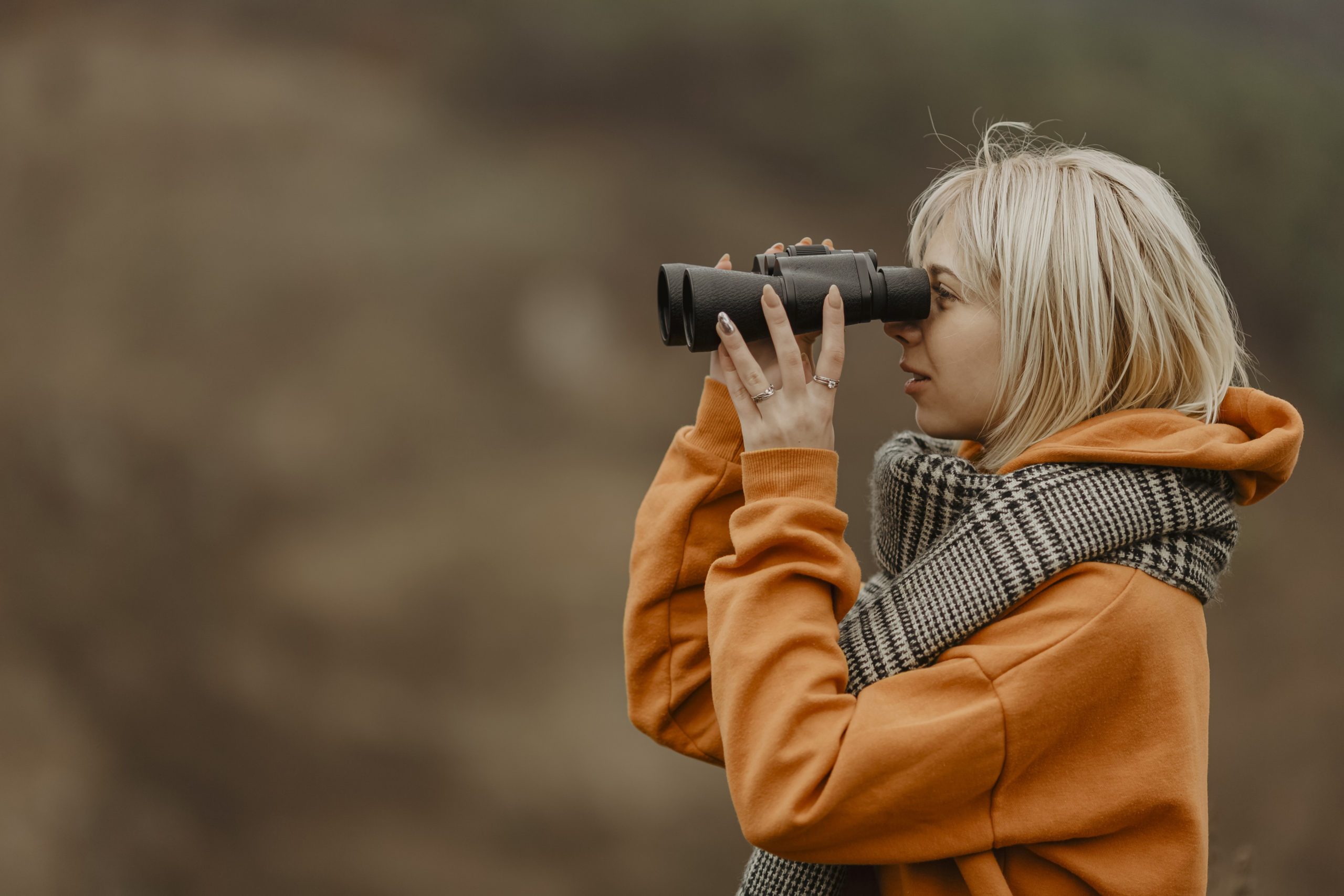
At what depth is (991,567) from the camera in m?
0.70

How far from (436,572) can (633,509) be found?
43 centimetres

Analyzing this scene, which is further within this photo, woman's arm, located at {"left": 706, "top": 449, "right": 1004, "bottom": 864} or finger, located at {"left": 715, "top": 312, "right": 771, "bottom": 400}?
finger, located at {"left": 715, "top": 312, "right": 771, "bottom": 400}

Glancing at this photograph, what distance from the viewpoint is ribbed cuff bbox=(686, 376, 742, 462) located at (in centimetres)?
86

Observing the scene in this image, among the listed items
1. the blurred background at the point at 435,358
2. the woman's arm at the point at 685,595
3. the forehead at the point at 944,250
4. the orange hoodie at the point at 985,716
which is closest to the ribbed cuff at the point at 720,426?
the woman's arm at the point at 685,595

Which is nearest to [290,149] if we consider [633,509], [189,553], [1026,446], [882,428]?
[189,553]

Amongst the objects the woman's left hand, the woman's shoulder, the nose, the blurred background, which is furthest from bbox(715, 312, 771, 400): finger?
the blurred background

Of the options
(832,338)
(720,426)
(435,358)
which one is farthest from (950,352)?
(435,358)

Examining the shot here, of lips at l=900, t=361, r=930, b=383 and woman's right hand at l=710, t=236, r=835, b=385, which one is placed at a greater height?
woman's right hand at l=710, t=236, r=835, b=385

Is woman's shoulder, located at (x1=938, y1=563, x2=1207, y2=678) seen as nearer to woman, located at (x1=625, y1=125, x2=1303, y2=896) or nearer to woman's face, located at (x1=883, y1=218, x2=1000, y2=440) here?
woman, located at (x1=625, y1=125, x2=1303, y2=896)

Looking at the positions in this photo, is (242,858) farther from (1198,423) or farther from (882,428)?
(1198,423)

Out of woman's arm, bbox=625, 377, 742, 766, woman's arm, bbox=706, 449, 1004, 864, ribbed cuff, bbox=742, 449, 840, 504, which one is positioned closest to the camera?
woman's arm, bbox=706, 449, 1004, 864

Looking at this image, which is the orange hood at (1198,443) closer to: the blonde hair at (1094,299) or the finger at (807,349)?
the blonde hair at (1094,299)

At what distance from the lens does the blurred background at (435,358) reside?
1.82 metres

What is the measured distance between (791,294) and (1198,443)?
0.35 m
